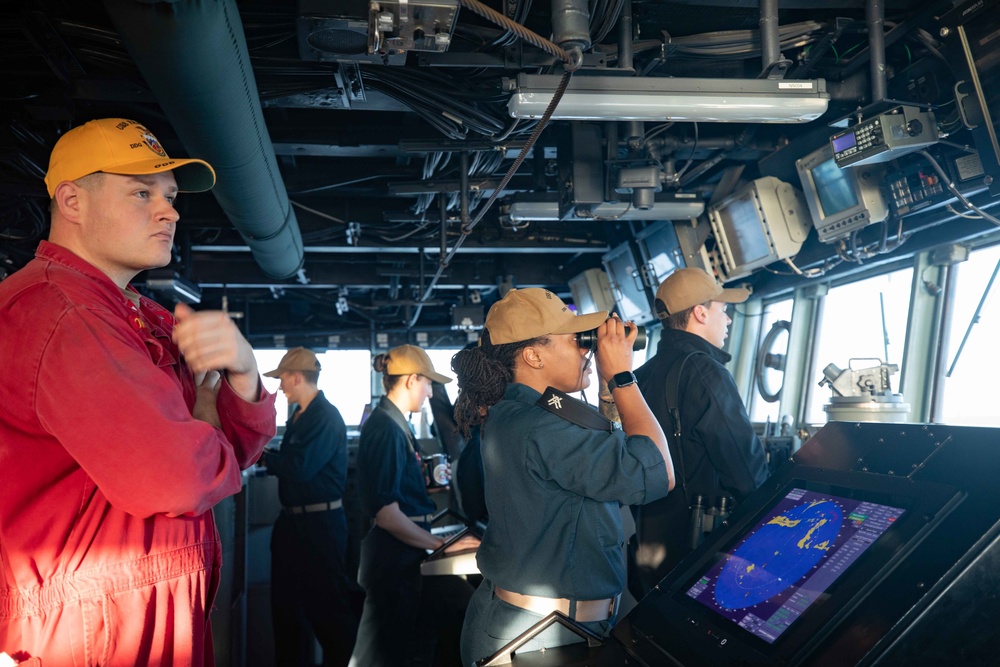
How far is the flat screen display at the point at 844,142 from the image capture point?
10.8ft

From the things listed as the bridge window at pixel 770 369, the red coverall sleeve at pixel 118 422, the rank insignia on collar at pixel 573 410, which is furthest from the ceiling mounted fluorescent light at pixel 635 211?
the red coverall sleeve at pixel 118 422

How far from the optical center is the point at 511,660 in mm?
1491

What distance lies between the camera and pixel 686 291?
9.48 ft

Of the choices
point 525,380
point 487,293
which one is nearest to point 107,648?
point 525,380

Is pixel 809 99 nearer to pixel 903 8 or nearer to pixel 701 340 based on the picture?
pixel 903 8

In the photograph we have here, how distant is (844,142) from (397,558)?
2.70m

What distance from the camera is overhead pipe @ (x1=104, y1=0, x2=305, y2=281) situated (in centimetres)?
196

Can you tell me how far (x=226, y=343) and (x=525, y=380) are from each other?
2.95ft

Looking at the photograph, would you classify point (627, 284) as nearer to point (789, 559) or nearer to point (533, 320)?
point (533, 320)

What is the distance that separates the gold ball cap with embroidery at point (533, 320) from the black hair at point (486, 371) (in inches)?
1.4

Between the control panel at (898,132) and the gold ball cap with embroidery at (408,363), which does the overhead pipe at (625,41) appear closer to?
the control panel at (898,132)

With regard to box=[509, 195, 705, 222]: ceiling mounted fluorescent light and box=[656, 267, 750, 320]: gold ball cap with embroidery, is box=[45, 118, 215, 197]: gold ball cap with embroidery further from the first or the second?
box=[509, 195, 705, 222]: ceiling mounted fluorescent light

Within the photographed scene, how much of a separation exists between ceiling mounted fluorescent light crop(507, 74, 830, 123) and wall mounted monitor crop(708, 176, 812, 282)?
144 centimetres

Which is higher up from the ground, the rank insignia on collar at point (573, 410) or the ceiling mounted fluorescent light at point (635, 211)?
the ceiling mounted fluorescent light at point (635, 211)
